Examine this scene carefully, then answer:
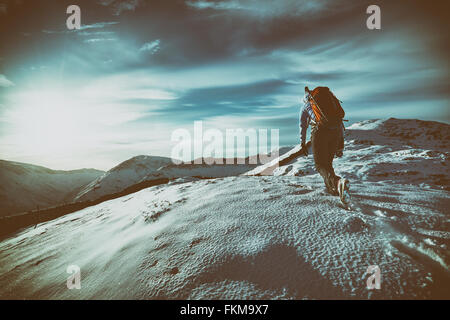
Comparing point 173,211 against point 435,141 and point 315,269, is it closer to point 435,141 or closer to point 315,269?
point 315,269

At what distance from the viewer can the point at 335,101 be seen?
4133 millimetres

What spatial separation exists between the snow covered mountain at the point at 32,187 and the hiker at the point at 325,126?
13739cm

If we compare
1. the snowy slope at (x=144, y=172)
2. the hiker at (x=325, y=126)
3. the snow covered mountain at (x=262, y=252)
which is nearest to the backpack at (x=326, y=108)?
the hiker at (x=325, y=126)

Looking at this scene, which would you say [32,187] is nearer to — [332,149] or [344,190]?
[332,149]

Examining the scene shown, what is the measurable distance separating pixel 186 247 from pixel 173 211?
2073 millimetres

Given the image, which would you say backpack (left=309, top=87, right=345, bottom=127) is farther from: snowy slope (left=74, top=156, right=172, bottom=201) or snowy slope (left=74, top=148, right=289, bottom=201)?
snowy slope (left=74, top=156, right=172, bottom=201)

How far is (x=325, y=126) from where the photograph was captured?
13.7 ft

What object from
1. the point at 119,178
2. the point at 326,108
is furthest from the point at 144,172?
the point at 326,108

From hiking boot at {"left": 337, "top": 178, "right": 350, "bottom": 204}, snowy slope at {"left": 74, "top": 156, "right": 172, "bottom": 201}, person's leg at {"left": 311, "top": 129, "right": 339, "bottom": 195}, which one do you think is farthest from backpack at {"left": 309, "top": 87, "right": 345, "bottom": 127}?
snowy slope at {"left": 74, "top": 156, "right": 172, "bottom": 201}

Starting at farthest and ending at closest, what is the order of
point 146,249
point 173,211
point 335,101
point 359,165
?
point 359,165
point 173,211
point 335,101
point 146,249

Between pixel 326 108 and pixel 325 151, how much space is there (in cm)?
95

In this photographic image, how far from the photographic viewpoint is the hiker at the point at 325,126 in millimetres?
4043
